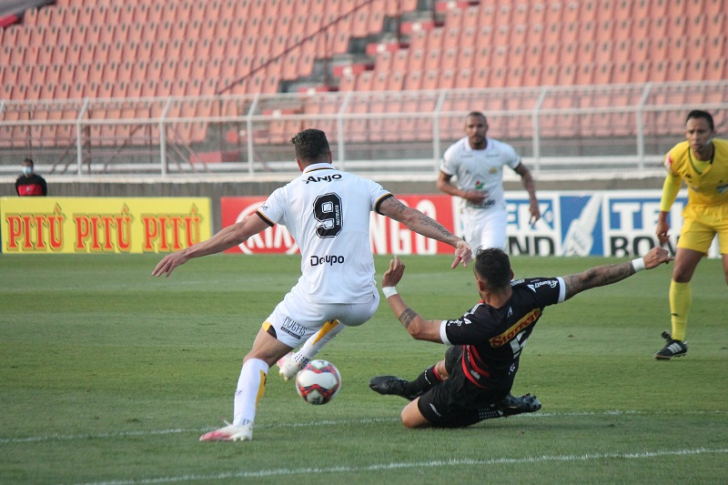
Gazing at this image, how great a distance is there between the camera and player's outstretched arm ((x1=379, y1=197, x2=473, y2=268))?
642cm

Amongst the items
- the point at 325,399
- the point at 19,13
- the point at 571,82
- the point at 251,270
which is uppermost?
the point at 19,13

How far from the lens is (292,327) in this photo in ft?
20.8

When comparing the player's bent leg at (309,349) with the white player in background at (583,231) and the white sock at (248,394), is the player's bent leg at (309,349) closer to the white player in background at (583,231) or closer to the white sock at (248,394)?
the white sock at (248,394)

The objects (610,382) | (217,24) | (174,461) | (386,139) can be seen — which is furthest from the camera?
(217,24)

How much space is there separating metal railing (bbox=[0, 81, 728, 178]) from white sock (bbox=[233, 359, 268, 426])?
13.5 meters

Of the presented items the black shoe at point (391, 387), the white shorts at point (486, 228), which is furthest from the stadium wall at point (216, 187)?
the black shoe at point (391, 387)

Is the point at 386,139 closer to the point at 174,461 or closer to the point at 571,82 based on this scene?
the point at 571,82

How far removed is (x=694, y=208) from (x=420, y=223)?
3.88 m

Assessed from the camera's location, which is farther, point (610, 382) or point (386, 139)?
point (386, 139)

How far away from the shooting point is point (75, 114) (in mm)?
23844

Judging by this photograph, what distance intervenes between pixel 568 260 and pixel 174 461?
12.7m

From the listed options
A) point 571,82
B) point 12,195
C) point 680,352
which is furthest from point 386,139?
point 680,352

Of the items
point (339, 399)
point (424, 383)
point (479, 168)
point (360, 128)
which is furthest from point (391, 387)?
point (360, 128)

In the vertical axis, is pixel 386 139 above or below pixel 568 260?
above
